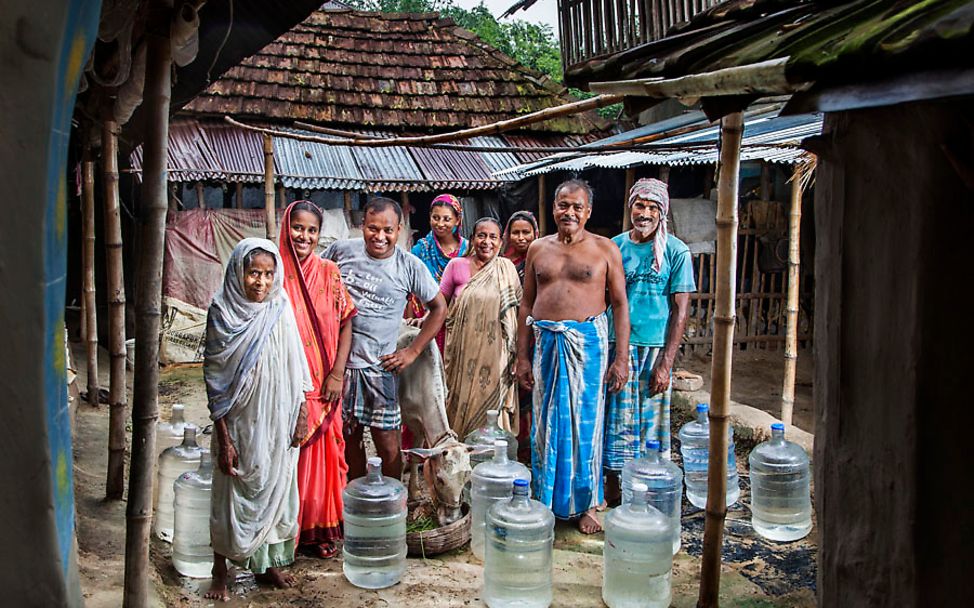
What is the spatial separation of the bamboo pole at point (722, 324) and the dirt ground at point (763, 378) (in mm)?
4602

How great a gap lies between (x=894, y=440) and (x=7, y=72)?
2243 millimetres

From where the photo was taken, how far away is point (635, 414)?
5141mm

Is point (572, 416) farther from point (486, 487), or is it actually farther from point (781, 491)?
point (781, 491)

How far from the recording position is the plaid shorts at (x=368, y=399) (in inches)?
186

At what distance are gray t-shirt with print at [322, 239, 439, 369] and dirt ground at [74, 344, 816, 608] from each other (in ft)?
3.96

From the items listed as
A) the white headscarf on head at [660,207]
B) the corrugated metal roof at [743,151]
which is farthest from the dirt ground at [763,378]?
the white headscarf on head at [660,207]

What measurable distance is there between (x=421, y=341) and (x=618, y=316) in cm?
122

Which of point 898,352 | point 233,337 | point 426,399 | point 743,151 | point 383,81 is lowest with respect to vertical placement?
point 426,399

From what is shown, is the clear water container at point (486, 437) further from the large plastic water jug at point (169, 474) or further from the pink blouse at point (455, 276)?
the large plastic water jug at point (169, 474)

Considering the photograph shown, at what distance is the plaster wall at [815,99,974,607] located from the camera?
212 centimetres

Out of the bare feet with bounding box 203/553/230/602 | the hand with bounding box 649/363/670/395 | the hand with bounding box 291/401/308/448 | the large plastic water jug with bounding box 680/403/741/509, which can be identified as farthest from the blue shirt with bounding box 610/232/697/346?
the bare feet with bounding box 203/553/230/602

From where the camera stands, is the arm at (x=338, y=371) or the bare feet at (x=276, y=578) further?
the arm at (x=338, y=371)

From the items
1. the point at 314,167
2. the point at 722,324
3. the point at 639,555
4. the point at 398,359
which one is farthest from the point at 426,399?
the point at 314,167

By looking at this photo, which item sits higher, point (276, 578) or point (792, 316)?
point (792, 316)
